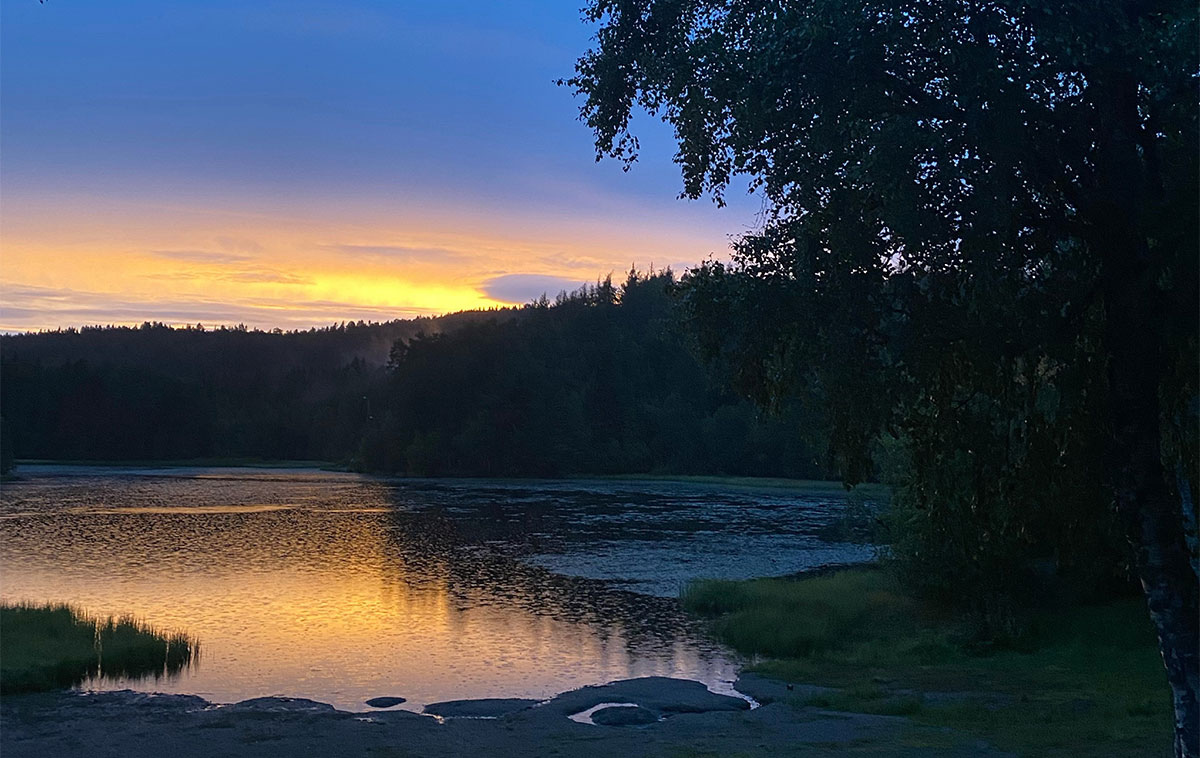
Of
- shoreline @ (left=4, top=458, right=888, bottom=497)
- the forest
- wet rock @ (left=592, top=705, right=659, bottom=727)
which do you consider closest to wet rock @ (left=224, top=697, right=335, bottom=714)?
wet rock @ (left=592, top=705, right=659, bottom=727)

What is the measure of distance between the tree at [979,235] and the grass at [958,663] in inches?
212

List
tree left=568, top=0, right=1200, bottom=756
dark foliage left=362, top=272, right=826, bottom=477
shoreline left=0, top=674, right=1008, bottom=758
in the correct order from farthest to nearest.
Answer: dark foliage left=362, top=272, right=826, bottom=477, shoreline left=0, top=674, right=1008, bottom=758, tree left=568, top=0, right=1200, bottom=756

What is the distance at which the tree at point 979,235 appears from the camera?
41.0 feet

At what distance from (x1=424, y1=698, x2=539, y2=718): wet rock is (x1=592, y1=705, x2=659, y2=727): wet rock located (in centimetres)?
168

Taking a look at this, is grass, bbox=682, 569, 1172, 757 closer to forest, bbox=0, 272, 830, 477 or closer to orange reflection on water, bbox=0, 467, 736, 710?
orange reflection on water, bbox=0, 467, 736, 710

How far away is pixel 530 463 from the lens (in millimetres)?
134250

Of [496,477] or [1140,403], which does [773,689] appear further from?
[496,477]

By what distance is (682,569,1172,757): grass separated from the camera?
1873 cm

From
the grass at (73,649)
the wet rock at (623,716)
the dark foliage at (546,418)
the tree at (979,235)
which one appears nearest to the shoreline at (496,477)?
the dark foliage at (546,418)

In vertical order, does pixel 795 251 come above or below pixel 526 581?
above

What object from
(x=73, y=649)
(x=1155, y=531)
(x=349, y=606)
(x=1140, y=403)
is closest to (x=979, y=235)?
(x=1140, y=403)

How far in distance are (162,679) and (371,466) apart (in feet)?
386

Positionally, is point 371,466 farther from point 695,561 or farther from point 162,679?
Answer: point 162,679

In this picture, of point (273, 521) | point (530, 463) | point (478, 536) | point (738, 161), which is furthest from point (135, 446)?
point (738, 161)
